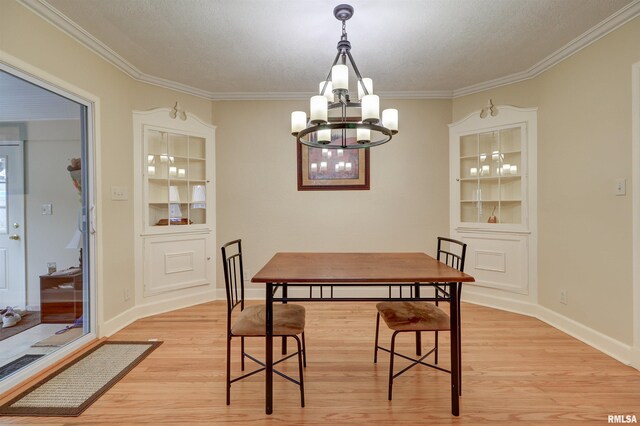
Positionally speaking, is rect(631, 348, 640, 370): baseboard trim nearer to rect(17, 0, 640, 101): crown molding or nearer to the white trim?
the white trim

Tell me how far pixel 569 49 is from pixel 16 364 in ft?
16.3

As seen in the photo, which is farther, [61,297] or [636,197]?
[61,297]

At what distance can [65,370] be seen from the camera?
83.5 inches

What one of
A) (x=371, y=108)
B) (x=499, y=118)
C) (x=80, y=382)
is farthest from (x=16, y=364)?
(x=499, y=118)

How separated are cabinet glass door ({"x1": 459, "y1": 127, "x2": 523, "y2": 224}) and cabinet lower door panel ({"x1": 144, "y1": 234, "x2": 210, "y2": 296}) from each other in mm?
3174

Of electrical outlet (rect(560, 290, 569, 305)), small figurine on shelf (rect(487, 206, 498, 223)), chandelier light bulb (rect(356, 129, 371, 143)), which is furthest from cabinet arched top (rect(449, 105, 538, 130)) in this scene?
chandelier light bulb (rect(356, 129, 371, 143))

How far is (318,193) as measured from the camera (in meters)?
3.70

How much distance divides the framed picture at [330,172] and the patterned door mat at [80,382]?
2.30 meters

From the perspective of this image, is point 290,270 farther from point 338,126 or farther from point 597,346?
point 597,346

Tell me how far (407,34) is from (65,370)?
11.9 ft

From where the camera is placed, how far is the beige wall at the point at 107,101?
78.2 inches

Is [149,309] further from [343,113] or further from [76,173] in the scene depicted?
[343,113]

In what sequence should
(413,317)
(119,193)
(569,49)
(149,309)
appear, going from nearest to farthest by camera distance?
(413,317) < (569,49) < (119,193) < (149,309)

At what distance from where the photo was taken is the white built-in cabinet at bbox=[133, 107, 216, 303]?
3.15 metres
